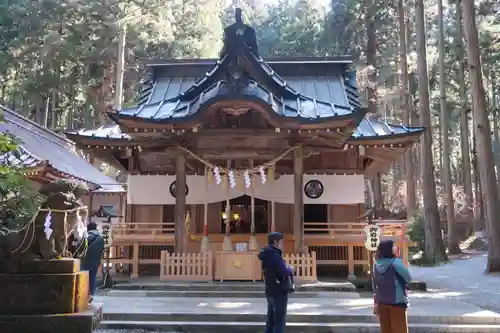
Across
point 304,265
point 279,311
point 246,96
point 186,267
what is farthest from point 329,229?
point 279,311

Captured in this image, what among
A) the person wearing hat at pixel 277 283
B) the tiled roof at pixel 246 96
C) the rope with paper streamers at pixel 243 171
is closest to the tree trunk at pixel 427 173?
the tiled roof at pixel 246 96

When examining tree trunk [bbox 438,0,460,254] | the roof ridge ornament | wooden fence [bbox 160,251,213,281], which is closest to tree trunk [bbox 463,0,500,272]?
tree trunk [bbox 438,0,460,254]

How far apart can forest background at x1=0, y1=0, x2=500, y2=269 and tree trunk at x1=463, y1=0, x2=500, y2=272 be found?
14cm

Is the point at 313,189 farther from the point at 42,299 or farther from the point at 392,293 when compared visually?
the point at 42,299

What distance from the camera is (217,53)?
27.0 meters

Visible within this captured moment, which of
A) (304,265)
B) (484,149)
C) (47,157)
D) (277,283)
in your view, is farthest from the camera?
(47,157)

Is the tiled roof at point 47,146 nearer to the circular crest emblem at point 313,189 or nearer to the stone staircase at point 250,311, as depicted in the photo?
the stone staircase at point 250,311

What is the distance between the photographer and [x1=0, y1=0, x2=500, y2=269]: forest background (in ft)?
68.3

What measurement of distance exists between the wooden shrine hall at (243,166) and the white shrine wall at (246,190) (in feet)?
0.09

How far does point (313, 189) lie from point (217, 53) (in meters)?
16.2

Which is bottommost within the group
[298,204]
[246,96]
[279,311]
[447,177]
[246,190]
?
[279,311]

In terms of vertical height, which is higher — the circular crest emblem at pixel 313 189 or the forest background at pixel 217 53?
the forest background at pixel 217 53

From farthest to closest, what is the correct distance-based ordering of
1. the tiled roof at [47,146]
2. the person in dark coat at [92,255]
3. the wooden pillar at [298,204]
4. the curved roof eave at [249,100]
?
the tiled roof at [47,146]
the wooden pillar at [298,204]
the curved roof eave at [249,100]
the person in dark coat at [92,255]

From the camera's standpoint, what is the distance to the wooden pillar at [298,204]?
10883 mm
